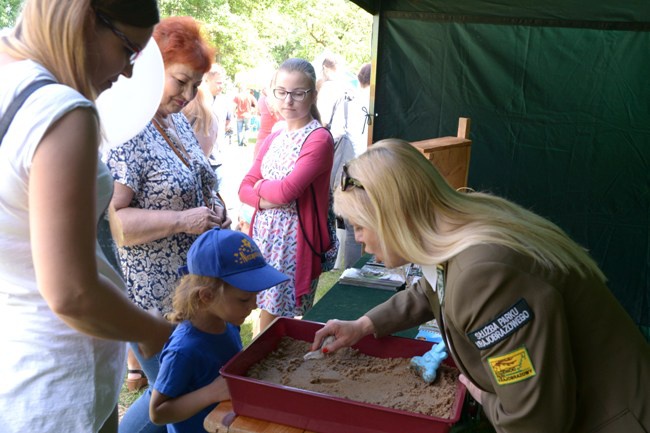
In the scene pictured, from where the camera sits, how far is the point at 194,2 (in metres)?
14.6

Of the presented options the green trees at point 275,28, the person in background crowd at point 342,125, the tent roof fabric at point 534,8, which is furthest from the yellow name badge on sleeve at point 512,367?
the green trees at point 275,28

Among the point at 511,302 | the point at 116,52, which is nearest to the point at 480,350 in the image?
the point at 511,302

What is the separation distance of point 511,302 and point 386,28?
3.05 m

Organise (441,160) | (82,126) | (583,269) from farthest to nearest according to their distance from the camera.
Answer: (441,160), (583,269), (82,126)

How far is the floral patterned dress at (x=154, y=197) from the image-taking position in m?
1.88

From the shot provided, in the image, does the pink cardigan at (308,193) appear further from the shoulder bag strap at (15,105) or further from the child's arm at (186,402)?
the shoulder bag strap at (15,105)

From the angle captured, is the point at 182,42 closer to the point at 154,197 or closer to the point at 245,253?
the point at 154,197

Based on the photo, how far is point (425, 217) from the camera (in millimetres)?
1240

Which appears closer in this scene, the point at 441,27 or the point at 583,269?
the point at 583,269

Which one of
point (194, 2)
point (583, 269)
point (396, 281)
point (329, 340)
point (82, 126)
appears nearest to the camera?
point (82, 126)

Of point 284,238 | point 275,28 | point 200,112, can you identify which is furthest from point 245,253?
point 275,28

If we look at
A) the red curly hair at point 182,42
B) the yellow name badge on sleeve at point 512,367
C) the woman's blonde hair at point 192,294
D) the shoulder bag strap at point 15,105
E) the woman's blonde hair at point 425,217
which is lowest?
the woman's blonde hair at point 192,294

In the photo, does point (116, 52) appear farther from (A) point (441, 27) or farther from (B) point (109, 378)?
(A) point (441, 27)

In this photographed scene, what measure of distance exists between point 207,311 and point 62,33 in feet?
2.73
